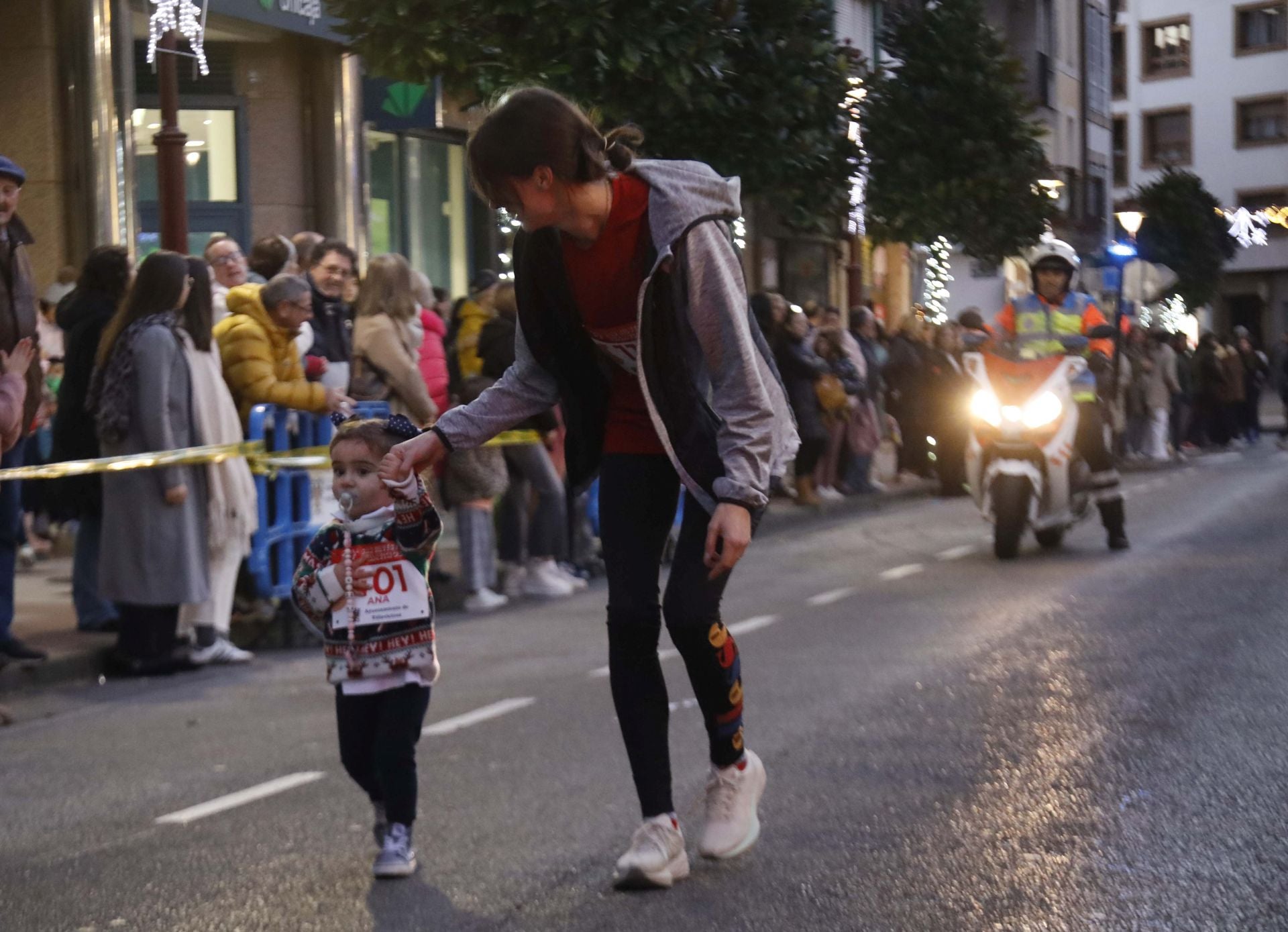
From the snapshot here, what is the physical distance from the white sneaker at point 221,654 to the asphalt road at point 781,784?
0.16 m

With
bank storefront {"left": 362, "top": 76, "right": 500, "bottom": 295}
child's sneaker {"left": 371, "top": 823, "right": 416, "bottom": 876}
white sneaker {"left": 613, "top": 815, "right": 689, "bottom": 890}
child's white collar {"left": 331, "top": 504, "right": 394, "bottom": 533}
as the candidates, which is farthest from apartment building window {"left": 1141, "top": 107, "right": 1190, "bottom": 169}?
white sneaker {"left": 613, "top": 815, "right": 689, "bottom": 890}

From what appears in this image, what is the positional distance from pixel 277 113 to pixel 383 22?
5672mm

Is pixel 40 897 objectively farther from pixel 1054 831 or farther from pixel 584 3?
pixel 584 3

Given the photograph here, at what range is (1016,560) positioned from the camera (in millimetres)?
13773

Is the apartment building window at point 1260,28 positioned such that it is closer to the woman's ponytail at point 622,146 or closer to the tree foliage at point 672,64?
the tree foliage at point 672,64

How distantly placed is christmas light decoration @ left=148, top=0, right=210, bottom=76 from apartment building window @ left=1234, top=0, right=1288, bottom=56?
6005cm

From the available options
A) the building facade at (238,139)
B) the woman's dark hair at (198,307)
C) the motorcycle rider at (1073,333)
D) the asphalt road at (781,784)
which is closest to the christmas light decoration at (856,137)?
the building facade at (238,139)

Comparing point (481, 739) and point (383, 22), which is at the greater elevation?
point (383, 22)

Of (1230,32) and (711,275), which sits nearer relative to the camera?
(711,275)

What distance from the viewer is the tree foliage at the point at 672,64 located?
14.2 m

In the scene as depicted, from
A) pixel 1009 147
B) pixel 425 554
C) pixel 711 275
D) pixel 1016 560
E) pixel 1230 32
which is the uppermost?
pixel 1230 32

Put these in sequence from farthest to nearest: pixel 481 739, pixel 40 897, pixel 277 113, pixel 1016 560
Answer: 1. pixel 277 113
2. pixel 1016 560
3. pixel 481 739
4. pixel 40 897

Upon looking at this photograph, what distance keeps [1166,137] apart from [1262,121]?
339cm

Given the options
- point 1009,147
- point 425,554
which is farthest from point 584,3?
point 425,554
